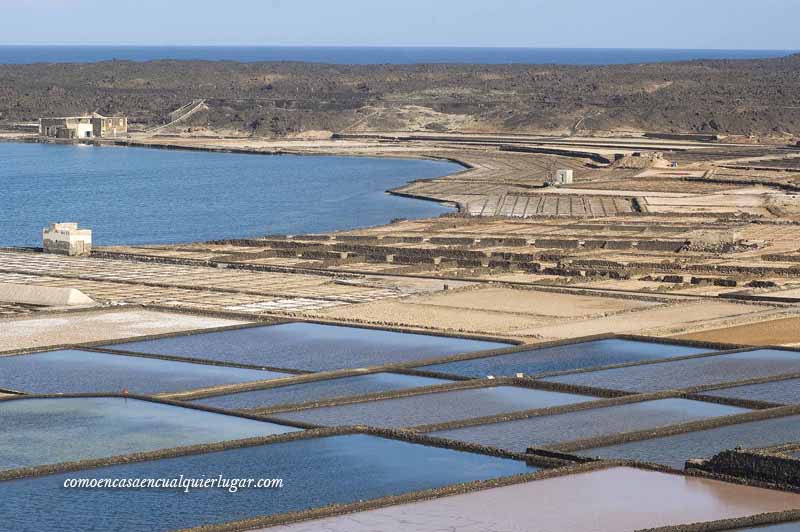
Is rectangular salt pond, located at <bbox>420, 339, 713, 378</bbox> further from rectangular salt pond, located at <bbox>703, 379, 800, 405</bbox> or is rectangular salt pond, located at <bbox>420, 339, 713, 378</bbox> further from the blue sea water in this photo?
the blue sea water

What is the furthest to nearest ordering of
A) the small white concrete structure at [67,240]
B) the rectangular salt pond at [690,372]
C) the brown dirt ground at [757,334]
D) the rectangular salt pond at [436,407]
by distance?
the small white concrete structure at [67,240] → the brown dirt ground at [757,334] → the rectangular salt pond at [690,372] → the rectangular salt pond at [436,407]

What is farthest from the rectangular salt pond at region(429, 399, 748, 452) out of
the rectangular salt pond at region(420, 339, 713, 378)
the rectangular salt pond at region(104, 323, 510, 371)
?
the rectangular salt pond at region(104, 323, 510, 371)

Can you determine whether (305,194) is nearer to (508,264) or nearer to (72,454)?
(508,264)

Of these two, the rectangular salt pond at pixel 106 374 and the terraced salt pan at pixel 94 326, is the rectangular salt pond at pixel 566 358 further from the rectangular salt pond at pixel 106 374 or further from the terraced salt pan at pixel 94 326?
the terraced salt pan at pixel 94 326

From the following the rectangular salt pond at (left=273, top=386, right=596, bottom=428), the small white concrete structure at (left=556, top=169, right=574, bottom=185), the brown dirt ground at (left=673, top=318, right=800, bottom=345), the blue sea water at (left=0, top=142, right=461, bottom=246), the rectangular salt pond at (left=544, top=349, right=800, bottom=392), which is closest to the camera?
the rectangular salt pond at (left=273, top=386, right=596, bottom=428)

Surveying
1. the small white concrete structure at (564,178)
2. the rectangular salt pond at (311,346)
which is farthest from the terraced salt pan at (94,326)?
the small white concrete structure at (564,178)
